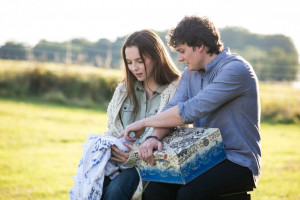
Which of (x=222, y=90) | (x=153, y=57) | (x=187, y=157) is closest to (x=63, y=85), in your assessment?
(x=153, y=57)

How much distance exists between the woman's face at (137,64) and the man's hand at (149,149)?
3.07 ft

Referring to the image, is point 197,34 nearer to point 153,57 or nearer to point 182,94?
point 182,94

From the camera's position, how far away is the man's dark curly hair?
2.80 meters

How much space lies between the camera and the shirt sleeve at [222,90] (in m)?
2.65

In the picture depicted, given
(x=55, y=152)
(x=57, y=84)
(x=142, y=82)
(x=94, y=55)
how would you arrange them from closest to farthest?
(x=142, y=82), (x=55, y=152), (x=57, y=84), (x=94, y=55)

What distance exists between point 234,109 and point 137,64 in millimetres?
1097

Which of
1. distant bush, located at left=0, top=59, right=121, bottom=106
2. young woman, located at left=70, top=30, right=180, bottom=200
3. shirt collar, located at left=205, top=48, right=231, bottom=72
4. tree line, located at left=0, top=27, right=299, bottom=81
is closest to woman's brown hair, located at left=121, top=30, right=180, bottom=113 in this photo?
young woman, located at left=70, top=30, right=180, bottom=200

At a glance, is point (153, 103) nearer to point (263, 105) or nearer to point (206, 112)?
point (206, 112)

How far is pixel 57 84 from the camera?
629 inches

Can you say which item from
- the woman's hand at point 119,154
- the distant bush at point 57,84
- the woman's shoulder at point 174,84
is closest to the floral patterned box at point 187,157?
the woman's hand at point 119,154

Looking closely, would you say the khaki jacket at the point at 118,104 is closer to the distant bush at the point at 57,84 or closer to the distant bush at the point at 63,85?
the distant bush at the point at 63,85

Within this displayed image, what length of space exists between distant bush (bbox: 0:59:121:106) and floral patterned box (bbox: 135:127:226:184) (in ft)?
42.1

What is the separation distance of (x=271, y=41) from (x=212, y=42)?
131ft

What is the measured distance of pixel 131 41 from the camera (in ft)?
11.6
